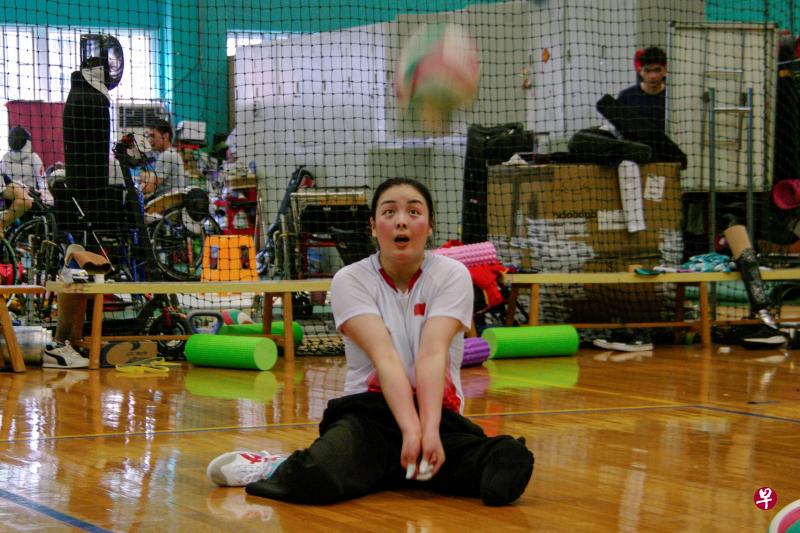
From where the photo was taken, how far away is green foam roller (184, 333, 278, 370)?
503cm

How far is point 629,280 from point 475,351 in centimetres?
120

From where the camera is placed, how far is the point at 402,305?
2605mm

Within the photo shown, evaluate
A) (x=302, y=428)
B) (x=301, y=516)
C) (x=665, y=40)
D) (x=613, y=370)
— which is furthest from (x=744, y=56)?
(x=301, y=516)

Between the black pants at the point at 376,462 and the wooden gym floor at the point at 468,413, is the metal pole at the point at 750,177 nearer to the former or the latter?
the wooden gym floor at the point at 468,413

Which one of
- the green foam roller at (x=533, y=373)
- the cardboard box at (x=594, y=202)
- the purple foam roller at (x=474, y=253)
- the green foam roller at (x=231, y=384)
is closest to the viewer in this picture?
the green foam roller at (x=231, y=384)

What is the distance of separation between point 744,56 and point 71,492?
6419mm

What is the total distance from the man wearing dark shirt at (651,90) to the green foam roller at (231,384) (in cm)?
365

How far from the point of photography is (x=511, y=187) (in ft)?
21.6

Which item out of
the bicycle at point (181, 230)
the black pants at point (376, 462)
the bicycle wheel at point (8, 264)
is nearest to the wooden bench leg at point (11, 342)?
the bicycle wheel at point (8, 264)

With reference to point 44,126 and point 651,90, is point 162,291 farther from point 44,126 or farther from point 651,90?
point 44,126

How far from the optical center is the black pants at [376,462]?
229cm

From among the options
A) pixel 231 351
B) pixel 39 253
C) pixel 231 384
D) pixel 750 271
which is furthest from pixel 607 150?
pixel 39 253

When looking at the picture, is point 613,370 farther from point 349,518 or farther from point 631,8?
point 631,8
